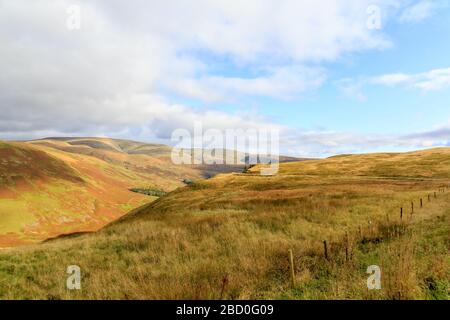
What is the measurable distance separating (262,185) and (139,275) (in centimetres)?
4964

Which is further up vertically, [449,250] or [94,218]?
[449,250]

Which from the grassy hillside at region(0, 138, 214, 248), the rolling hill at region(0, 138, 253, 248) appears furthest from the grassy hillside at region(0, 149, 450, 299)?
the grassy hillside at region(0, 138, 214, 248)

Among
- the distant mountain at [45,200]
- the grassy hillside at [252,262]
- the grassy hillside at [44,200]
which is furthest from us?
the distant mountain at [45,200]

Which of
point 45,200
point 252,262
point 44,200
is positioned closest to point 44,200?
point 44,200

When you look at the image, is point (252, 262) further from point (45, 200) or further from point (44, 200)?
point (45, 200)

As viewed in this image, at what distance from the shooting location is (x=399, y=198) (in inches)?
1185

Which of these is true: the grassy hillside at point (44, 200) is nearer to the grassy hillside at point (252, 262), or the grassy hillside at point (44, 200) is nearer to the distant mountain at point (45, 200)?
the distant mountain at point (45, 200)

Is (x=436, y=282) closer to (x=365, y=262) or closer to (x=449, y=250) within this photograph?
(x=365, y=262)

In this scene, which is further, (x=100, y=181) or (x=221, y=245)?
(x=100, y=181)

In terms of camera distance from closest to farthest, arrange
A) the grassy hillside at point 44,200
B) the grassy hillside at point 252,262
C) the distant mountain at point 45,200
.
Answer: the grassy hillside at point 252,262, the grassy hillside at point 44,200, the distant mountain at point 45,200

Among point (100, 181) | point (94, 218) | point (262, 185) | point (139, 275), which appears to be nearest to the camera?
point (139, 275)

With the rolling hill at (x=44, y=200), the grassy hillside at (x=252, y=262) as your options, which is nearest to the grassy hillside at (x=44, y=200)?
the rolling hill at (x=44, y=200)

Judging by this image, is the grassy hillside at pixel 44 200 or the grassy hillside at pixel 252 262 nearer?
the grassy hillside at pixel 252 262
